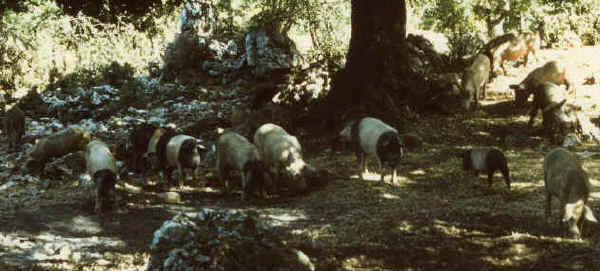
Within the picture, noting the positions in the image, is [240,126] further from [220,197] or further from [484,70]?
[484,70]

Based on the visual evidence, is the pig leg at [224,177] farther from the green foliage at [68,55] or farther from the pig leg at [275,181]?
the green foliage at [68,55]

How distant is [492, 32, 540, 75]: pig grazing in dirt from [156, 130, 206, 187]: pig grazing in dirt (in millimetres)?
10930

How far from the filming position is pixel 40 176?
12500 millimetres

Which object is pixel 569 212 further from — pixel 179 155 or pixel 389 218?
pixel 179 155

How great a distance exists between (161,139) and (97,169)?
7.89ft

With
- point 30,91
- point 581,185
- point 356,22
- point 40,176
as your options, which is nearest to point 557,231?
point 581,185

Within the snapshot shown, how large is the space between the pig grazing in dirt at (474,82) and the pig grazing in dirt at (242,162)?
25.1ft

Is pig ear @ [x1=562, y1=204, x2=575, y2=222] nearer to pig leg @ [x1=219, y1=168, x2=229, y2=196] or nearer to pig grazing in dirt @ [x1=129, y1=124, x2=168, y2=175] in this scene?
pig leg @ [x1=219, y1=168, x2=229, y2=196]

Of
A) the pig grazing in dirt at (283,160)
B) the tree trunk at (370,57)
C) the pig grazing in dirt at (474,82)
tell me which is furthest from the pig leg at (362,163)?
the pig grazing in dirt at (474,82)

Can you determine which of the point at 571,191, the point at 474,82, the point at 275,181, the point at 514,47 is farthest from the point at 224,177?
the point at 514,47

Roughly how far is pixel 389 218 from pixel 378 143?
2.35m

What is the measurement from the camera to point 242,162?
411 inches

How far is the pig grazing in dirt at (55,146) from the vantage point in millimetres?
13055

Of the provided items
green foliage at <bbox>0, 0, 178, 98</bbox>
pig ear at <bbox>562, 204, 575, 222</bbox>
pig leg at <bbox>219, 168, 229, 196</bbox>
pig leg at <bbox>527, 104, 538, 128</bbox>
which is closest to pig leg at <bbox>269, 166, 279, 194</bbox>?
pig leg at <bbox>219, 168, 229, 196</bbox>
